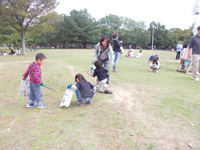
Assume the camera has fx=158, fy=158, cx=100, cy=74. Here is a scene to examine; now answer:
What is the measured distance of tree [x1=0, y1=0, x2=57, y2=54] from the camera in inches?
764

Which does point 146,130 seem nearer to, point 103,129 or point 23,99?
point 103,129

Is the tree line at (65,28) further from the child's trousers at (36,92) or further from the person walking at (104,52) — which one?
the child's trousers at (36,92)

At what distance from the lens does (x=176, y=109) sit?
12.8 ft

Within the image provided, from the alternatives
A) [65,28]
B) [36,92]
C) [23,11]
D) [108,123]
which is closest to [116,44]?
[36,92]

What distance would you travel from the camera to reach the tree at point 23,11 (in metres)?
19.4

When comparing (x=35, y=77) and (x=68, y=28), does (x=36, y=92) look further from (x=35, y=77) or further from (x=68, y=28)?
(x=68, y=28)

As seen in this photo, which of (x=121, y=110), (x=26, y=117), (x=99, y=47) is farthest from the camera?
(x=99, y=47)

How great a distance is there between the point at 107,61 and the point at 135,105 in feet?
6.98

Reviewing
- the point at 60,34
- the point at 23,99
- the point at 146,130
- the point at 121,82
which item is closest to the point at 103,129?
the point at 146,130

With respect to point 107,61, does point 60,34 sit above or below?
above

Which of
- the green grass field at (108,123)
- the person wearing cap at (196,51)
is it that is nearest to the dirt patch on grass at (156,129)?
the green grass field at (108,123)

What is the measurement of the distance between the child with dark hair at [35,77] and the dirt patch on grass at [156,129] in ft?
6.47

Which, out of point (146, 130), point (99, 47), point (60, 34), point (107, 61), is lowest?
point (146, 130)

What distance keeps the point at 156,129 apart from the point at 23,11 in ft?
71.5
